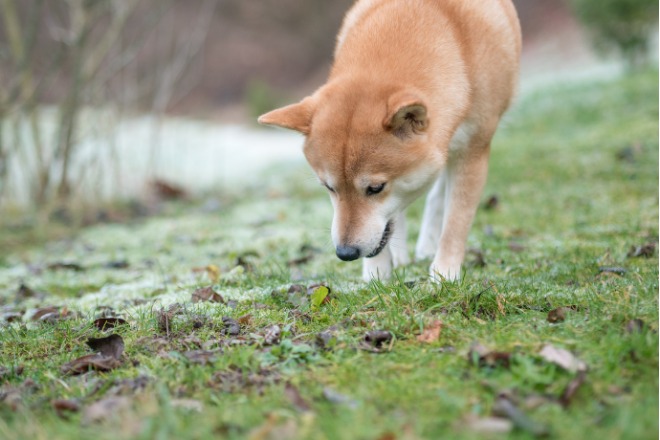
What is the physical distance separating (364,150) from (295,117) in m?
0.45

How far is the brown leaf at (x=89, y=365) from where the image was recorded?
2.83 m

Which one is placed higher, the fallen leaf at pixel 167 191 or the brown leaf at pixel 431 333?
the brown leaf at pixel 431 333

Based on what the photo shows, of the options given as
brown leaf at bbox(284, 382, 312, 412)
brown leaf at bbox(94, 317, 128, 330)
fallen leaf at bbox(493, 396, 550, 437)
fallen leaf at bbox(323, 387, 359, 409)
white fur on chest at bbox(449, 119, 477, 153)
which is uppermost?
white fur on chest at bbox(449, 119, 477, 153)

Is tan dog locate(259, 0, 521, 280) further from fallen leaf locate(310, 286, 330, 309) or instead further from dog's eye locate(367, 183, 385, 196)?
fallen leaf locate(310, 286, 330, 309)

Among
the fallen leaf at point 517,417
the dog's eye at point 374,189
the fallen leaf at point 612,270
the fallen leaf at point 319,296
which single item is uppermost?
the dog's eye at point 374,189

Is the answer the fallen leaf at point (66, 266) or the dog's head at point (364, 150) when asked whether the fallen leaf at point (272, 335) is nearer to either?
the dog's head at point (364, 150)

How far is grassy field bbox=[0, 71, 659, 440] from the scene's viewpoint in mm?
2193

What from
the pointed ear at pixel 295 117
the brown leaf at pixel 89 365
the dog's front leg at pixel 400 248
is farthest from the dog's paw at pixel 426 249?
the brown leaf at pixel 89 365

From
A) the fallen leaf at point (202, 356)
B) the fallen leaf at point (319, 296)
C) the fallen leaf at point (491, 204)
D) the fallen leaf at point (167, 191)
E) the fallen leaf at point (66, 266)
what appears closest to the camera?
the fallen leaf at point (202, 356)

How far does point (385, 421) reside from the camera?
2174mm

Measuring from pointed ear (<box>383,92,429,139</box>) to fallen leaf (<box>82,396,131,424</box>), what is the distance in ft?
6.18

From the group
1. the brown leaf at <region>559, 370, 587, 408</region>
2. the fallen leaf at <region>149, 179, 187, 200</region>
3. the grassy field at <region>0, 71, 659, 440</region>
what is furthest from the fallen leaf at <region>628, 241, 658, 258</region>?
the fallen leaf at <region>149, 179, 187, 200</region>

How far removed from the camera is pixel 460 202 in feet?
14.1

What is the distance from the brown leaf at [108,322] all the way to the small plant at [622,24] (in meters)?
13.5
